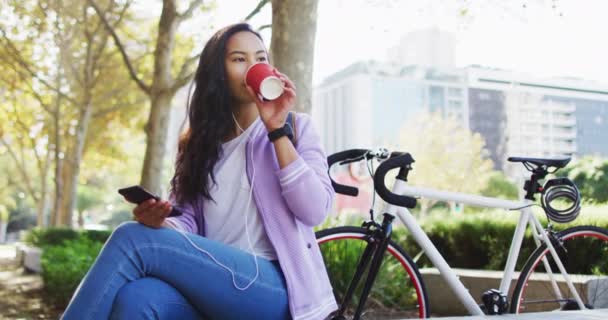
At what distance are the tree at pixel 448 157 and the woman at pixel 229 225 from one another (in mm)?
33267

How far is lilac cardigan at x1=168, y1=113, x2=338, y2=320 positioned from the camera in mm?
2061

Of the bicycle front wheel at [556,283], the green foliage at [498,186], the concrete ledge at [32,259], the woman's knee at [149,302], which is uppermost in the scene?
the woman's knee at [149,302]

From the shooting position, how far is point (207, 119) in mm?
2449

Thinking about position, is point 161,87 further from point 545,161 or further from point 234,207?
point 234,207

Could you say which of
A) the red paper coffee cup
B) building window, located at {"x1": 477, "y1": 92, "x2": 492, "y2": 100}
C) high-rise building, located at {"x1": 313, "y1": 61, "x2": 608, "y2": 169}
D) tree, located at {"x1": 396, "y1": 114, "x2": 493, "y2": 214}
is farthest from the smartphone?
tree, located at {"x1": 396, "y1": 114, "x2": 493, "y2": 214}

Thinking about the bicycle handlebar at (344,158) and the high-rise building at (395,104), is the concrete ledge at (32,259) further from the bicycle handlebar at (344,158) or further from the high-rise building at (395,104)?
the high-rise building at (395,104)

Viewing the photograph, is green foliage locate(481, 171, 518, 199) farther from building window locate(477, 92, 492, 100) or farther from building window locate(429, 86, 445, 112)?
building window locate(429, 86, 445, 112)

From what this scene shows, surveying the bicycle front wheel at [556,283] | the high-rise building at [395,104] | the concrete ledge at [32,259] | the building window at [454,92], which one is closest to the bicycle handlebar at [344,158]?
the bicycle front wheel at [556,283]

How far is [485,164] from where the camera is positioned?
118 feet

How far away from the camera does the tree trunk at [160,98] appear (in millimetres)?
9719

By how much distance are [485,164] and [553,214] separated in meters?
33.8

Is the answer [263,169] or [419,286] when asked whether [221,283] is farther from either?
[419,286]

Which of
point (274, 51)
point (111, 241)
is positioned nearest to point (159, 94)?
point (274, 51)

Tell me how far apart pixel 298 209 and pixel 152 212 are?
1.51ft
